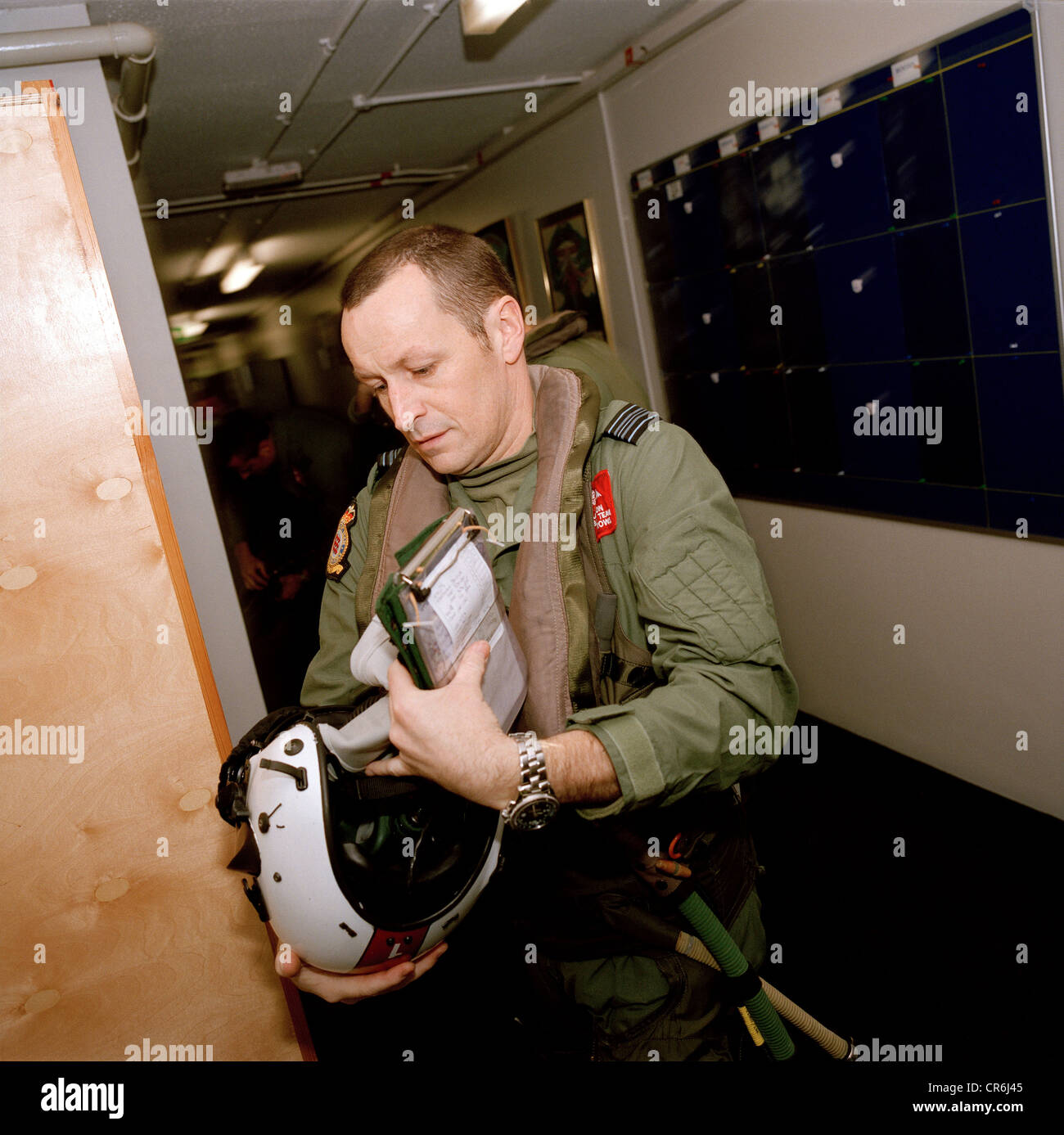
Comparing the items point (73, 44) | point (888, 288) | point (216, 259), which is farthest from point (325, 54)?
point (216, 259)

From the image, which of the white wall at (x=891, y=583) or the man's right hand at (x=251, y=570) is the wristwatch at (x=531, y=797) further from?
the man's right hand at (x=251, y=570)

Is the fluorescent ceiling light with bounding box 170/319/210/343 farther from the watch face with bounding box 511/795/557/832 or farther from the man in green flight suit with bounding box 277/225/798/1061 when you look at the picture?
the watch face with bounding box 511/795/557/832

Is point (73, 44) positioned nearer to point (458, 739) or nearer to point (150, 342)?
point (150, 342)

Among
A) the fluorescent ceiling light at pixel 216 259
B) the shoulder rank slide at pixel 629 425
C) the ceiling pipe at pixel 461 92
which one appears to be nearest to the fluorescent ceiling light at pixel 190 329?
the fluorescent ceiling light at pixel 216 259

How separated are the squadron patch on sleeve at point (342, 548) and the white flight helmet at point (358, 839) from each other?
36cm

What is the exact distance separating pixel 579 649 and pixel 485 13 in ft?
8.30

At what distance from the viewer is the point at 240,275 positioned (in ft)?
26.8

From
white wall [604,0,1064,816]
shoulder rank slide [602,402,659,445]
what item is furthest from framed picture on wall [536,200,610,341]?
shoulder rank slide [602,402,659,445]

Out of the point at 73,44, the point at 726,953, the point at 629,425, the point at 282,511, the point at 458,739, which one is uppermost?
the point at 73,44

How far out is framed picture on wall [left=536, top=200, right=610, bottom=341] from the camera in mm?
4285

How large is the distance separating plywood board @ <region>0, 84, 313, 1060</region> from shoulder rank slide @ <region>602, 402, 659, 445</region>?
103 cm

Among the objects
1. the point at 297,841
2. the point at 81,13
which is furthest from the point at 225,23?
the point at 297,841
